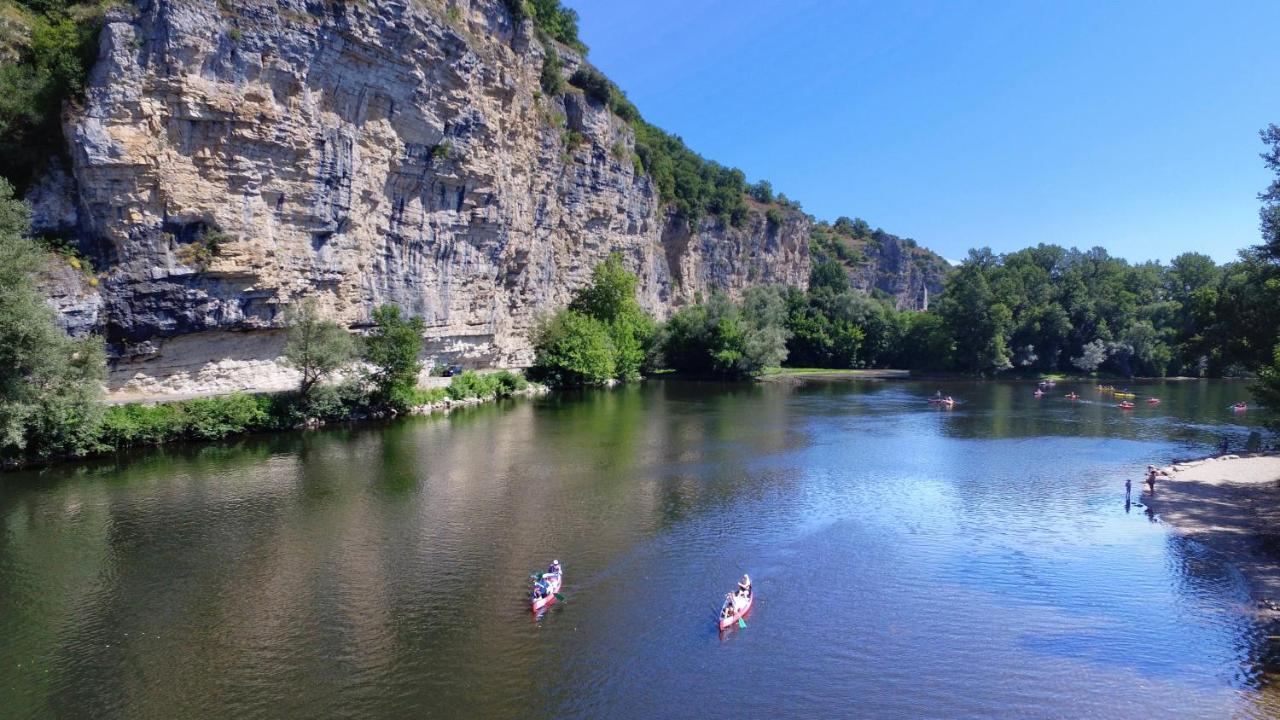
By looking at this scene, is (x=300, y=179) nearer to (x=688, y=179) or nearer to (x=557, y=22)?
(x=557, y=22)

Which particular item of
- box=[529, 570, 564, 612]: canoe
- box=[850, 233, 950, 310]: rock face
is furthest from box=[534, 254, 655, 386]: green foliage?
box=[850, 233, 950, 310]: rock face

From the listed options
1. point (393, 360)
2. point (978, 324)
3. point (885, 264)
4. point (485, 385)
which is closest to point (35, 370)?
point (393, 360)

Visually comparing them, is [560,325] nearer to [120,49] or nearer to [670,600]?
[120,49]

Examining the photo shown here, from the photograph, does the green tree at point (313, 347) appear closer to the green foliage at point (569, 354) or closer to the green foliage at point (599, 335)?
the green foliage at point (569, 354)

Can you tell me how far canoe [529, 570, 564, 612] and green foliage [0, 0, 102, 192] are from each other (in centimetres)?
2664

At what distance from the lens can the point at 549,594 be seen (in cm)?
1252

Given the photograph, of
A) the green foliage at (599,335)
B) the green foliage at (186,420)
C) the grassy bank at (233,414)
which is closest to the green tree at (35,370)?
the grassy bank at (233,414)

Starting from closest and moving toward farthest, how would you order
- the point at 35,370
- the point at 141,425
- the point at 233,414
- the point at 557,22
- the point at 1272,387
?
the point at 1272,387, the point at 35,370, the point at 141,425, the point at 233,414, the point at 557,22

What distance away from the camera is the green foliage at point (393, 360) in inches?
1287

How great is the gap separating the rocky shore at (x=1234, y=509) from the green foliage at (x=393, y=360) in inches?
1104

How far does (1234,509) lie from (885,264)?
100659mm

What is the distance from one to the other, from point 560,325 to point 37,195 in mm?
27885

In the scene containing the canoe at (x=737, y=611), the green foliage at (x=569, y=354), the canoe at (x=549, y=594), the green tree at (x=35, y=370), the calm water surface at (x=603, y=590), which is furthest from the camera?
the green foliage at (x=569, y=354)

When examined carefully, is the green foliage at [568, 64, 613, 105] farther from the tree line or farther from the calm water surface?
the calm water surface
